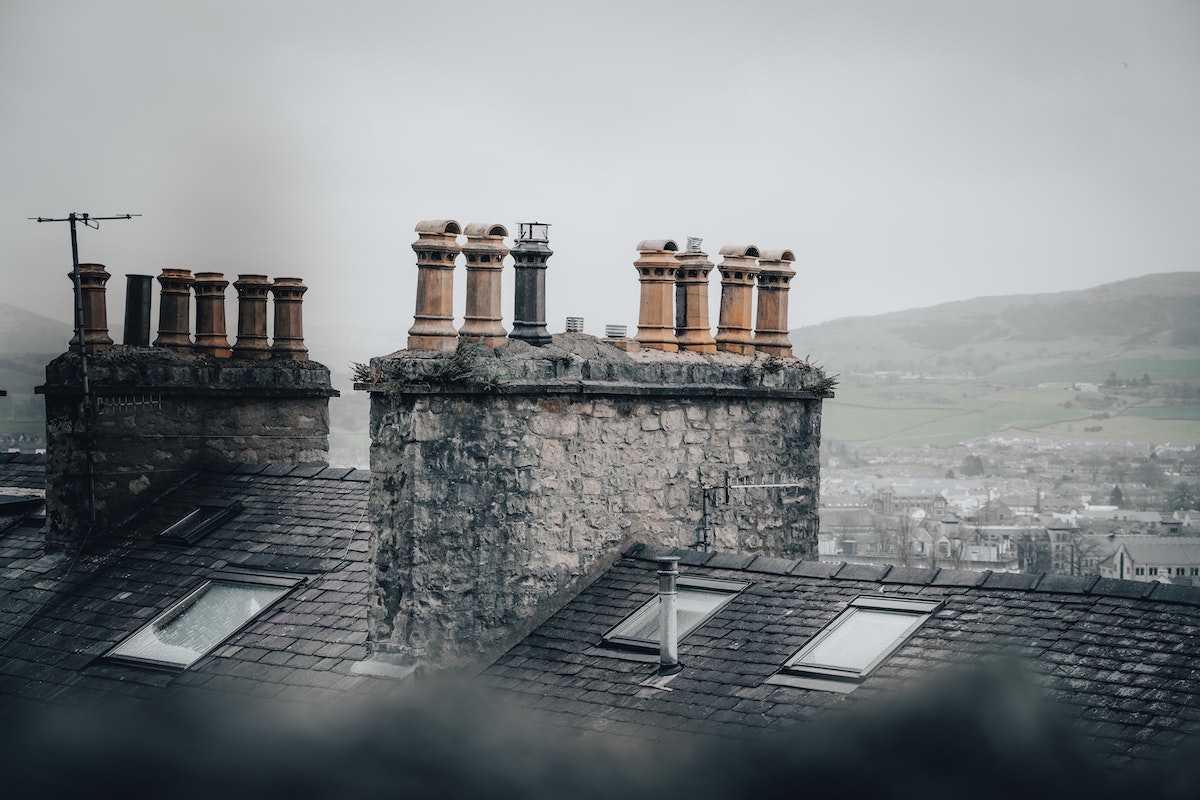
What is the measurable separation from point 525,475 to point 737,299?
9.35 feet

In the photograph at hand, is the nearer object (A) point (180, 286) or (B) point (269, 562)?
(B) point (269, 562)

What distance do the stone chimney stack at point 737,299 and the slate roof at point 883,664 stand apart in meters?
2.13

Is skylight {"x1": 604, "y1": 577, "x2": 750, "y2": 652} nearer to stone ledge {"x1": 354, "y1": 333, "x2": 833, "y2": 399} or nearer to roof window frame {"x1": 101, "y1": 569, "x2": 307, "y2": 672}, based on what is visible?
stone ledge {"x1": 354, "y1": 333, "x2": 833, "y2": 399}

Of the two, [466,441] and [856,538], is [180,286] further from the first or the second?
[856,538]

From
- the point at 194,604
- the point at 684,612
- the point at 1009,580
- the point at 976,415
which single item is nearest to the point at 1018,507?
the point at 976,415

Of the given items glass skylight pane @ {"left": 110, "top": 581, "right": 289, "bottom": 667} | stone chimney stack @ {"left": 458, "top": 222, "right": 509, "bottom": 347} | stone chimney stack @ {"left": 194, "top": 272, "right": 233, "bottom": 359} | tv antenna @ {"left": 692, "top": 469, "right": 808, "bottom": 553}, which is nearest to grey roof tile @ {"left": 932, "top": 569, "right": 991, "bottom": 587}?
tv antenna @ {"left": 692, "top": 469, "right": 808, "bottom": 553}

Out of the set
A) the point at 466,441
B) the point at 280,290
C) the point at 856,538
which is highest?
the point at 280,290

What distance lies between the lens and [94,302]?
51.6 ft

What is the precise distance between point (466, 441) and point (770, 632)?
2.39m

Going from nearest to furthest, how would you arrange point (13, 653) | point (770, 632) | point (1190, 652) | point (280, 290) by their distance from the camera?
1. point (1190, 652)
2. point (770, 632)
3. point (13, 653)
4. point (280, 290)

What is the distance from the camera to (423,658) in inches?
401

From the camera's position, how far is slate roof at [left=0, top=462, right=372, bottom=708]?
36.2 ft

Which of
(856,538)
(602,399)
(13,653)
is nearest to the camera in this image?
(602,399)

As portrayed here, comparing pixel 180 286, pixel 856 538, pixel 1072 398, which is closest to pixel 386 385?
pixel 180 286
